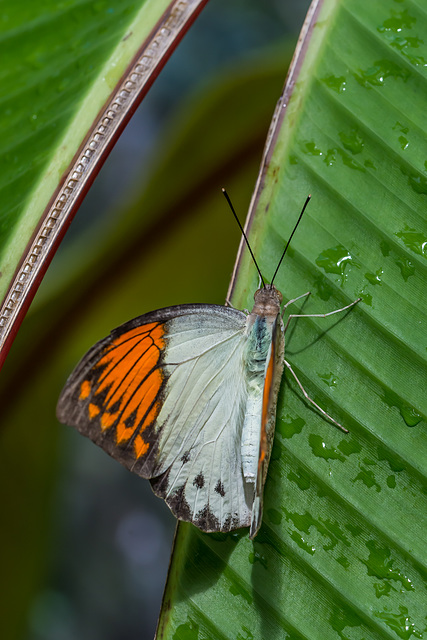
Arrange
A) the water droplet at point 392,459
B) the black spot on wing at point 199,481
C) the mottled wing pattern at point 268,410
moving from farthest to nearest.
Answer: the black spot on wing at point 199,481
the water droplet at point 392,459
the mottled wing pattern at point 268,410

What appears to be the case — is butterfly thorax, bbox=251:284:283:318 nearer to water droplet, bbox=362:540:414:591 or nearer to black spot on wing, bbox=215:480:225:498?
black spot on wing, bbox=215:480:225:498

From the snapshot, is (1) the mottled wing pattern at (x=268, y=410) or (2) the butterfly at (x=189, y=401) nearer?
(1) the mottled wing pattern at (x=268, y=410)

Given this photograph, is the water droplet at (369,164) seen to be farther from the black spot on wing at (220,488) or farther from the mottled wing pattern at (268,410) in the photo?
the black spot on wing at (220,488)

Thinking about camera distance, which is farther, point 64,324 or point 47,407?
point 47,407

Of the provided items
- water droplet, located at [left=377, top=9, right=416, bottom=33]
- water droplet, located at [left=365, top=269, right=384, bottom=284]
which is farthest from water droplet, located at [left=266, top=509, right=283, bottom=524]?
water droplet, located at [left=377, top=9, right=416, bottom=33]

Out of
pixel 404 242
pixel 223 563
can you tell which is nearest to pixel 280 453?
pixel 223 563

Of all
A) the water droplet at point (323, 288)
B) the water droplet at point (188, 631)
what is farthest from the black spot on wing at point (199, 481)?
the water droplet at point (323, 288)

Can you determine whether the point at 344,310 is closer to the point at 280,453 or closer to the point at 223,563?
the point at 280,453
